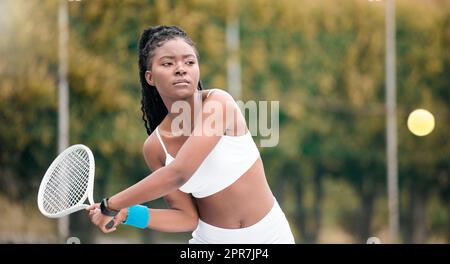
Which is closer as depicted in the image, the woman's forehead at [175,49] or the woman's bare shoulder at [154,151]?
the woman's forehead at [175,49]

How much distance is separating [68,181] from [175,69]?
0.92 metres

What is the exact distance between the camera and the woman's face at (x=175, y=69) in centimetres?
384

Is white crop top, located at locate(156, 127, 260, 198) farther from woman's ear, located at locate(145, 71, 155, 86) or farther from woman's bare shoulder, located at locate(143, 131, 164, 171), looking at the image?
woman's ear, located at locate(145, 71, 155, 86)

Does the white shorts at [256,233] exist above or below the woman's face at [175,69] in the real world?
below

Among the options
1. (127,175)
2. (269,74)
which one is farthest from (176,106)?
(269,74)

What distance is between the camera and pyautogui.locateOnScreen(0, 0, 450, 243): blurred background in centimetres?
1429

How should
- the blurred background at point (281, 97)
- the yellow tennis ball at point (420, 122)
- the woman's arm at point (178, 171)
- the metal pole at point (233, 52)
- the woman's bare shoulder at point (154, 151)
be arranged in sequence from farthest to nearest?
the yellow tennis ball at point (420, 122)
the metal pole at point (233, 52)
the blurred background at point (281, 97)
the woman's bare shoulder at point (154, 151)
the woman's arm at point (178, 171)

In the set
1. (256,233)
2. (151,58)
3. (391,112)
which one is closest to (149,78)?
(151,58)

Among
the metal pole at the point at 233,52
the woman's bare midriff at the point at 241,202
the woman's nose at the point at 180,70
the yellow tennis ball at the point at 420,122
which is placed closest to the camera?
the woman's nose at the point at 180,70

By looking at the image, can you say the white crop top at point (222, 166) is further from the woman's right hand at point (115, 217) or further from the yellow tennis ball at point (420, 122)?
the yellow tennis ball at point (420, 122)

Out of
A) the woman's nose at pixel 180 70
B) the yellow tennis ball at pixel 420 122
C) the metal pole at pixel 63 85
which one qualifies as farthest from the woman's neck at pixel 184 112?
the yellow tennis ball at pixel 420 122

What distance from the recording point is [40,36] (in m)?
14.2

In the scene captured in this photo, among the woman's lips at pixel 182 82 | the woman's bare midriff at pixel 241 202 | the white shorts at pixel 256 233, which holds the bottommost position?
the white shorts at pixel 256 233

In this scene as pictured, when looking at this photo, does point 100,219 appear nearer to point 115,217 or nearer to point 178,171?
point 115,217
